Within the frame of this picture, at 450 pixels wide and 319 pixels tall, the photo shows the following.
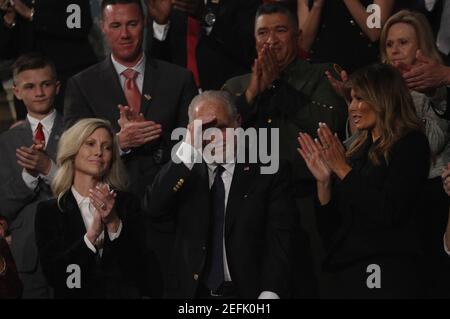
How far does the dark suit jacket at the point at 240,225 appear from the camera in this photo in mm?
4543

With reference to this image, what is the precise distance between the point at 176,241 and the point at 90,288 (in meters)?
0.40

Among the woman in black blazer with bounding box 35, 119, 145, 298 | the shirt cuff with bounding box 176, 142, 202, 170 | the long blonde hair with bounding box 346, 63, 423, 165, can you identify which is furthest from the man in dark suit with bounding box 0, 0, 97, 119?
the long blonde hair with bounding box 346, 63, 423, 165

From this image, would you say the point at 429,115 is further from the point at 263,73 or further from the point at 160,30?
the point at 160,30

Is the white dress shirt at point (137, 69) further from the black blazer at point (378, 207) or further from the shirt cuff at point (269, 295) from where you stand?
the shirt cuff at point (269, 295)

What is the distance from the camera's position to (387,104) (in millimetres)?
4602

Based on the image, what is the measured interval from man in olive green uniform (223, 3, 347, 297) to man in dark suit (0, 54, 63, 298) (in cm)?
84

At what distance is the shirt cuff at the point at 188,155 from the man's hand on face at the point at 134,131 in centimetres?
34

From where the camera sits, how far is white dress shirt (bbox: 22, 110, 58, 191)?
497 centimetres

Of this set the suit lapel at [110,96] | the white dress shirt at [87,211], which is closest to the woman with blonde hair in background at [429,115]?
the suit lapel at [110,96]

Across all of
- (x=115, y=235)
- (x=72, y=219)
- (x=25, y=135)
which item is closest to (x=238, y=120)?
(x=115, y=235)

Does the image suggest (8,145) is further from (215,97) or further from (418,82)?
(418,82)

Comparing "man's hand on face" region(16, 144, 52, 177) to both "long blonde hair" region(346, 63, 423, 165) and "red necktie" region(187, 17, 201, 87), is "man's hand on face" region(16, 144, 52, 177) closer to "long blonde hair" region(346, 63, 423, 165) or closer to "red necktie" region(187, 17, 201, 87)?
"red necktie" region(187, 17, 201, 87)
